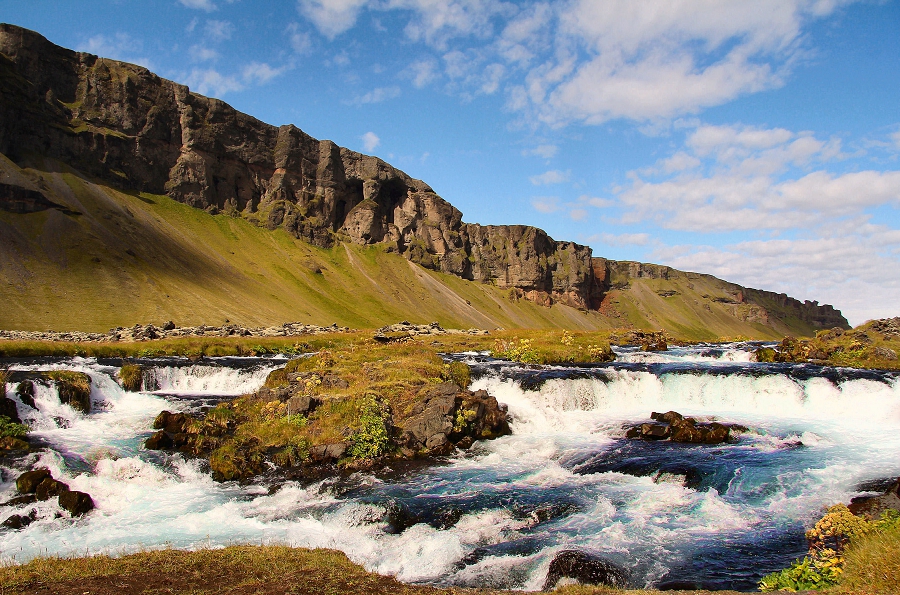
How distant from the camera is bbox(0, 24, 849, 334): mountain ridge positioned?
107 metres

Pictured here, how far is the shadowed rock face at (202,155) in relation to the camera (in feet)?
360

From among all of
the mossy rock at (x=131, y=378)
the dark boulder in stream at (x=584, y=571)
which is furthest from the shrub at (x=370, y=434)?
the mossy rock at (x=131, y=378)

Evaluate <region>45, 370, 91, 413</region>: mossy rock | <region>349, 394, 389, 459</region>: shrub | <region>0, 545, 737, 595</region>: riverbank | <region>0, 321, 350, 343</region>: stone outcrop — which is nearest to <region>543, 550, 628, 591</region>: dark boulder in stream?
<region>0, 545, 737, 595</region>: riverbank

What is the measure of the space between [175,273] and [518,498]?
92.9 meters

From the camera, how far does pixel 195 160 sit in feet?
443

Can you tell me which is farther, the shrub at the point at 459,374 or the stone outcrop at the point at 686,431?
the shrub at the point at 459,374

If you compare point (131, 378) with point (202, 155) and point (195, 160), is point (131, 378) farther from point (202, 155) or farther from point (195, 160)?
point (202, 155)

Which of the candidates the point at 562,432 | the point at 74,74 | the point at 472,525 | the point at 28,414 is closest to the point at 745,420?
the point at 562,432

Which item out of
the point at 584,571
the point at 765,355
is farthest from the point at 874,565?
the point at 765,355

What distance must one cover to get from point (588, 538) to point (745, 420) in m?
20.3

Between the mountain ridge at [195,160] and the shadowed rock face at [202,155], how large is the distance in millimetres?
281

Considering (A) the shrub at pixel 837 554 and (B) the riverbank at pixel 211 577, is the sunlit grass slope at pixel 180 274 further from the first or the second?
(A) the shrub at pixel 837 554

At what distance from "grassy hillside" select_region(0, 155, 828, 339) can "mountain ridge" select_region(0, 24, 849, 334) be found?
3.94 metres

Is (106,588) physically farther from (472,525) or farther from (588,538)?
(588,538)
